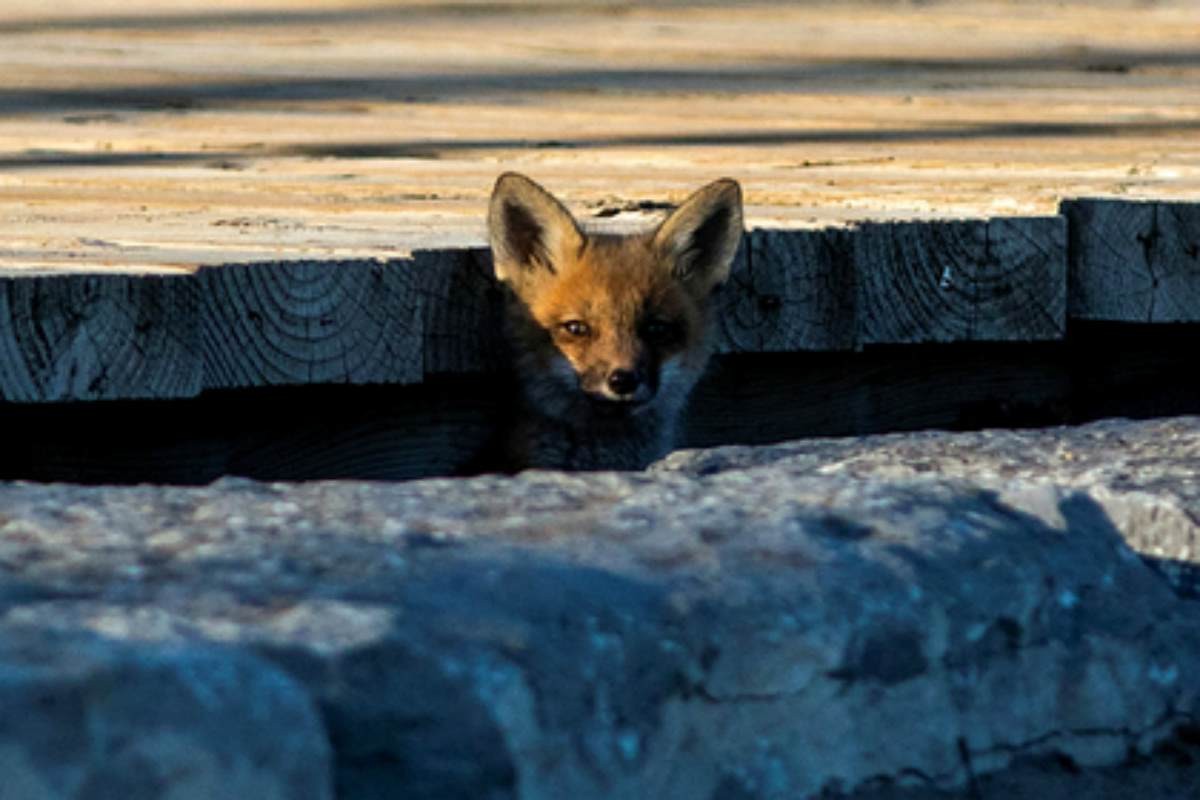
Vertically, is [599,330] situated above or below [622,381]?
above

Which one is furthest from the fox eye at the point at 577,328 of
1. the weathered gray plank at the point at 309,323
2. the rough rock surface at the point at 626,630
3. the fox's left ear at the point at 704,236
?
the rough rock surface at the point at 626,630

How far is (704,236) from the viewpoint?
178 inches

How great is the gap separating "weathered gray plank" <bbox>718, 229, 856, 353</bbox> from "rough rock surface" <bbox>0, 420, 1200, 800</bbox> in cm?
193

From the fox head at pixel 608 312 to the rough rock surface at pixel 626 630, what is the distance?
2.77 metres

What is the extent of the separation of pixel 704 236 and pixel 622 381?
46 centimetres

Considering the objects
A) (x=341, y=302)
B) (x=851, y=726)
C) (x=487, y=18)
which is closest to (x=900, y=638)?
(x=851, y=726)

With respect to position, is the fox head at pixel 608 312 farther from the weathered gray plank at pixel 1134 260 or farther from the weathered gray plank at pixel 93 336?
the weathered gray plank at pixel 93 336

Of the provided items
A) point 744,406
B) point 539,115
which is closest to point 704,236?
point 744,406

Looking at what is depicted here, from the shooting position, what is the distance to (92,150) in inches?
210

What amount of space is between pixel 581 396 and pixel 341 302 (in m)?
1.63

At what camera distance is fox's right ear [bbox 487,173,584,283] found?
439 cm

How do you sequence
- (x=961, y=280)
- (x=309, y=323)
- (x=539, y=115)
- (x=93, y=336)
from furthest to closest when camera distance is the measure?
1. (x=539, y=115)
2. (x=961, y=280)
3. (x=309, y=323)
4. (x=93, y=336)

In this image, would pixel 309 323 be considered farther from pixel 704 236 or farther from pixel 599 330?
pixel 599 330

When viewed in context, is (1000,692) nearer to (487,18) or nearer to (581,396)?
(581,396)
